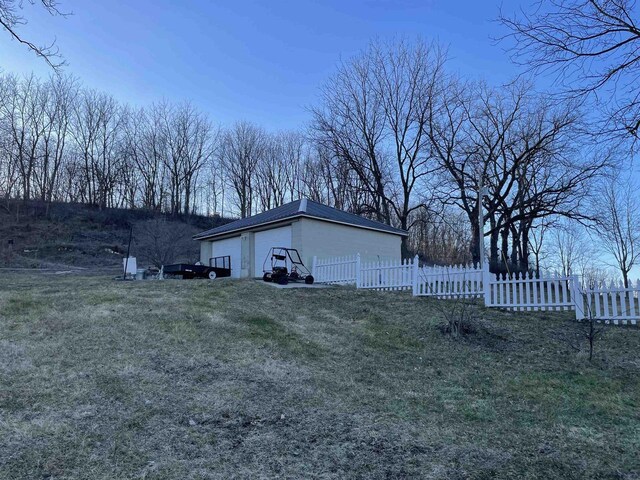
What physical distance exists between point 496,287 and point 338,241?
28.6 ft

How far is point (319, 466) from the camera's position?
3422 millimetres

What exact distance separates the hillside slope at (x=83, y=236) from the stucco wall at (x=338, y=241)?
38.9 ft

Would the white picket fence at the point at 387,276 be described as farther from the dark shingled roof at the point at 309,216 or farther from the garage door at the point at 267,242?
the garage door at the point at 267,242

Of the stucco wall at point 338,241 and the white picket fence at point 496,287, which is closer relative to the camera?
the white picket fence at point 496,287

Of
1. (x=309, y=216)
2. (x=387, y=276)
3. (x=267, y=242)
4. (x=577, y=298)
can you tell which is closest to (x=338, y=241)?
(x=309, y=216)

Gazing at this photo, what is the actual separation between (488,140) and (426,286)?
63.8 feet

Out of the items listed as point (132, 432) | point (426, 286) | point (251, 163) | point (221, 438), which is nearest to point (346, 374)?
point (221, 438)

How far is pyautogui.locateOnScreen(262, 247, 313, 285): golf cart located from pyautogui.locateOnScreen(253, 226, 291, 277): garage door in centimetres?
46

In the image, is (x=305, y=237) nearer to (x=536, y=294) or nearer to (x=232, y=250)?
(x=232, y=250)

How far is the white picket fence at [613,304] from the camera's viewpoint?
8.77m

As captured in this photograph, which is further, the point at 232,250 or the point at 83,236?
the point at 83,236

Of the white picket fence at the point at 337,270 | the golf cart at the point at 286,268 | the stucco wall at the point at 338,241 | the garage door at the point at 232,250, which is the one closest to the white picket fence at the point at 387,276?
the white picket fence at the point at 337,270

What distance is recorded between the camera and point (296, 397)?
15.9 feet

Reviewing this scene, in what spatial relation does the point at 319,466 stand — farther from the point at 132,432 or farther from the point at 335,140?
the point at 335,140
